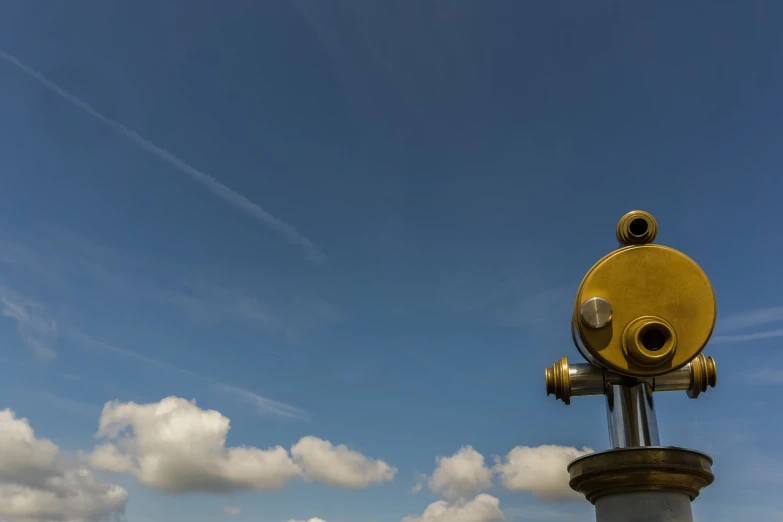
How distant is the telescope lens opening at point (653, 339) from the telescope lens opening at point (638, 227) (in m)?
1.06

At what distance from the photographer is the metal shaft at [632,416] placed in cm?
683

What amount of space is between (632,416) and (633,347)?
845 mm

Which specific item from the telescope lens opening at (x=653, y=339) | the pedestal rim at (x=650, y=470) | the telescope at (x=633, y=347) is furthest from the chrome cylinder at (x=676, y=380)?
the pedestal rim at (x=650, y=470)

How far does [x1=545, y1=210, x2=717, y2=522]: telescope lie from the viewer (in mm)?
6285

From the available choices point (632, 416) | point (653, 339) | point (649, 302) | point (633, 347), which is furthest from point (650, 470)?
point (649, 302)

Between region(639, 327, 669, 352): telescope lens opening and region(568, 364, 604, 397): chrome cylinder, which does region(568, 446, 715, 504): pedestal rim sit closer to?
region(568, 364, 604, 397): chrome cylinder

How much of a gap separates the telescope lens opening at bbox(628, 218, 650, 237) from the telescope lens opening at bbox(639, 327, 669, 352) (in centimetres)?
106

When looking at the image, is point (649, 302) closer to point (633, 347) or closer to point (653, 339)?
point (653, 339)

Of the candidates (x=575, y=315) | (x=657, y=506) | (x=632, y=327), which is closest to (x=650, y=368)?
(x=632, y=327)

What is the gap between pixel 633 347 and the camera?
665 centimetres

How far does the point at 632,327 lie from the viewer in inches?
264

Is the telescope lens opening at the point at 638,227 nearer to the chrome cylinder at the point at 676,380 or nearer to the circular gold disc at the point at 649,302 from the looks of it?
the circular gold disc at the point at 649,302

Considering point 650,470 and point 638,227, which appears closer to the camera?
point 650,470

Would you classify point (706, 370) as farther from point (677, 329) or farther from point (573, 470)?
point (573, 470)
